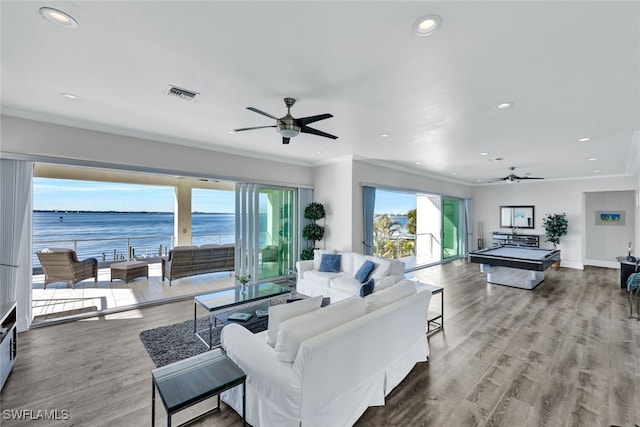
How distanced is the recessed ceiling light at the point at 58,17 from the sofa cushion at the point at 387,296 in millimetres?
3069

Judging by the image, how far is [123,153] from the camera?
14.5ft

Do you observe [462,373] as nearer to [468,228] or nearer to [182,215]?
[182,215]

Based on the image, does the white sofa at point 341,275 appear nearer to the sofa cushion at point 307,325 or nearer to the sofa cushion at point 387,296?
→ the sofa cushion at point 387,296

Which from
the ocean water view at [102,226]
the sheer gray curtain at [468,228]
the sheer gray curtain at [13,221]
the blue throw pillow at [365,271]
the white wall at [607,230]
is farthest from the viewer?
the ocean water view at [102,226]

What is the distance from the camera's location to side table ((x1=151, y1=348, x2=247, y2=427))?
1695 mm

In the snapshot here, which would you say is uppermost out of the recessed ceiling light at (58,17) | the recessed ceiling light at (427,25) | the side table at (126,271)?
the recessed ceiling light at (58,17)

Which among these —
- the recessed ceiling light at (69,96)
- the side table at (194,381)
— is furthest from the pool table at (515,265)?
the recessed ceiling light at (69,96)

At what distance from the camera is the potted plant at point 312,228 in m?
6.52

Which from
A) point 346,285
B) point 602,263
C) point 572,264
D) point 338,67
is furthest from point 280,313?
point 602,263

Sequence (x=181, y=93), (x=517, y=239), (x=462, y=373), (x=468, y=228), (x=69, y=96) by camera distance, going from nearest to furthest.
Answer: (x=462, y=373), (x=181, y=93), (x=69, y=96), (x=517, y=239), (x=468, y=228)

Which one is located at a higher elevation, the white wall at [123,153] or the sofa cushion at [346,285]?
the white wall at [123,153]

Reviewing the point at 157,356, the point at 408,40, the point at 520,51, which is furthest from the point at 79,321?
the point at 520,51

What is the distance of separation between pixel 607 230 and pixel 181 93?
12.4 meters

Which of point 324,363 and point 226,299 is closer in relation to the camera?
point 324,363
